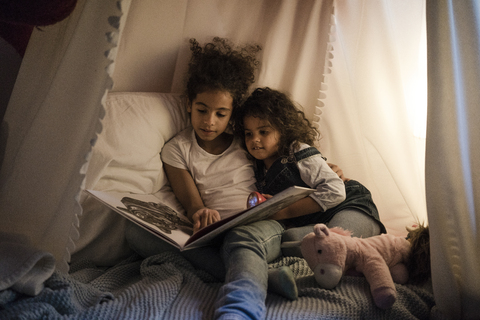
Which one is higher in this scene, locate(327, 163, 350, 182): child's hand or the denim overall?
locate(327, 163, 350, 182): child's hand

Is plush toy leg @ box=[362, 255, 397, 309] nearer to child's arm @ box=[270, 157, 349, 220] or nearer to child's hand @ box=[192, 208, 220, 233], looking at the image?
child's arm @ box=[270, 157, 349, 220]

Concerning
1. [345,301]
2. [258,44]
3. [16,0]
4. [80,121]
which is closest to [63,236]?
[80,121]

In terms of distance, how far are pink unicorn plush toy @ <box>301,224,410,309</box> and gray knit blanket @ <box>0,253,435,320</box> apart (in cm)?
2

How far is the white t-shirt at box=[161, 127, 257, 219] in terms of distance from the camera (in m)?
1.21

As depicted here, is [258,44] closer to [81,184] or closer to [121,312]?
[81,184]

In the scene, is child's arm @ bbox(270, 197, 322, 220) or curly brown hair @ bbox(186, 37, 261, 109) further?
curly brown hair @ bbox(186, 37, 261, 109)

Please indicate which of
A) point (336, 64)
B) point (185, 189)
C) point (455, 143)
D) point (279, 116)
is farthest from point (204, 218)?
point (336, 64)

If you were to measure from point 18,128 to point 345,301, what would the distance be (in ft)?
2.73

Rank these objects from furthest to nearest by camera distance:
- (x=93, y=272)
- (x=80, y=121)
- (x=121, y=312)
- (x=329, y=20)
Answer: (x=329, y=20) < (x=93, y=272) < (x=80, y=121) < (x=121, y=312)

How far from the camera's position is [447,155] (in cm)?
72

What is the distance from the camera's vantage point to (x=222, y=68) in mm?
1281

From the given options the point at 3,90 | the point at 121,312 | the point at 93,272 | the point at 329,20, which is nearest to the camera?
the point at 121,312

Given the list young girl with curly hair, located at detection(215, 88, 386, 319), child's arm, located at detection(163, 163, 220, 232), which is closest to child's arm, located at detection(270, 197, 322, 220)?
young girl with curly hair, located at detection(215, 88, 386, 319)

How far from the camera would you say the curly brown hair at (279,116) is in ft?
4.11
